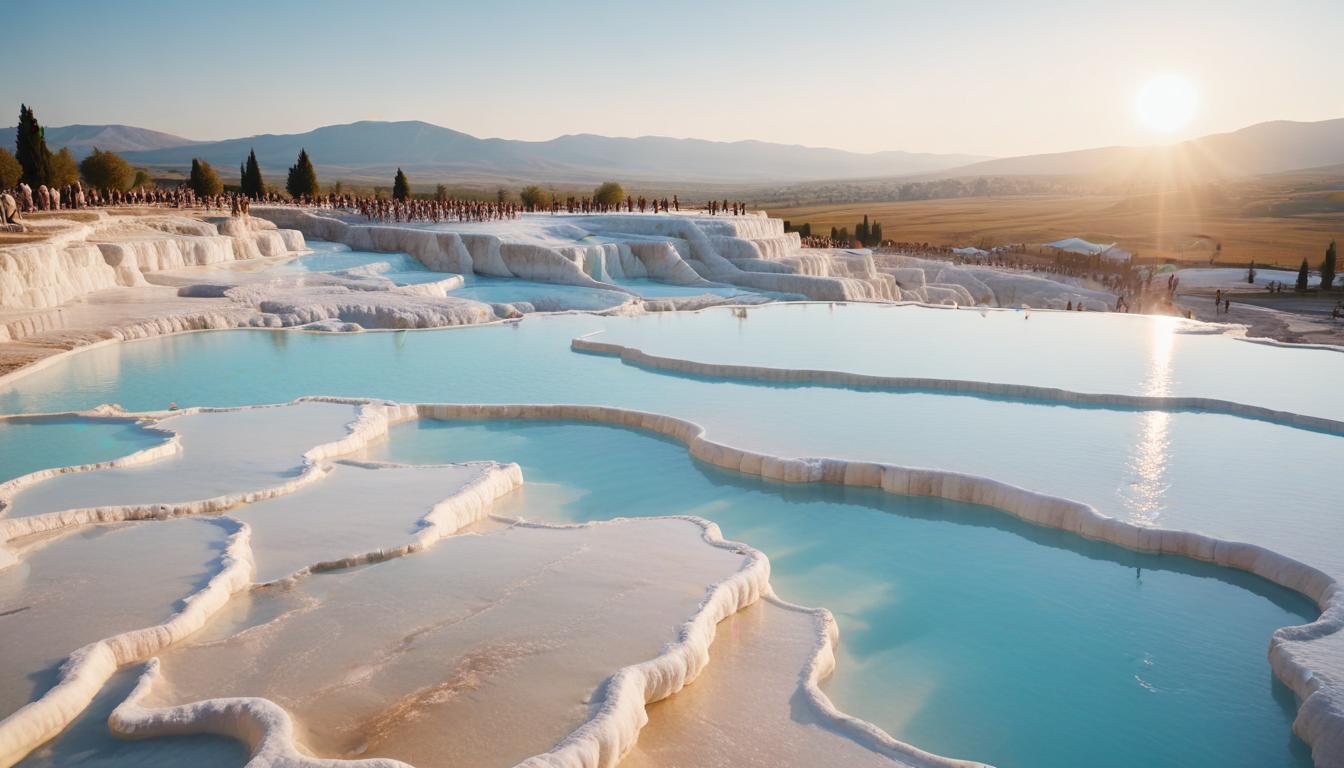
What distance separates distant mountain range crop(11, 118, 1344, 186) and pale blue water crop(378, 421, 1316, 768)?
109051 millimetres

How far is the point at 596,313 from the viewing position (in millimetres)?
15312

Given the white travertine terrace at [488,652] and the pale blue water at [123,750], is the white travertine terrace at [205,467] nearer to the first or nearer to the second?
the white travertine terrace at [488,652]

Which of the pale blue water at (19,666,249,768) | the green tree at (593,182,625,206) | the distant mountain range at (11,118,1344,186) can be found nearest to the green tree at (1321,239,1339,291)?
the green tree at (593,182,625,206)

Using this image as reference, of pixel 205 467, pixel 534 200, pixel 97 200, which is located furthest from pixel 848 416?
pixel 534 200

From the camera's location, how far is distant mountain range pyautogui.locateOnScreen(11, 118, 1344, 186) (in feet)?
386

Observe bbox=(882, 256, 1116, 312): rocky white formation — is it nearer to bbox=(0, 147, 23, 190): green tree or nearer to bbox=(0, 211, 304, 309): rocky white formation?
bbox=(0, 211, 304, 309): rocky white formation

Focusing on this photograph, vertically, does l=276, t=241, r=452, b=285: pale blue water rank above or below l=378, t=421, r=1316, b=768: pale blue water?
above

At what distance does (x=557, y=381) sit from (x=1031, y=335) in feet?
24.1

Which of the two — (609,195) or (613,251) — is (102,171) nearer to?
(609,195)

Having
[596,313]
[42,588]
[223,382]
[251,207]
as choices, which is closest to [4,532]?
[42,588]

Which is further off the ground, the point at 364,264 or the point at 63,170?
the point at 63,170

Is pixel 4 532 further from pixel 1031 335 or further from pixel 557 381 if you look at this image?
pixel 1031 335

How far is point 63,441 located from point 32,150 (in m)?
18.6

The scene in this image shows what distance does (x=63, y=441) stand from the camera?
23.2 ft
